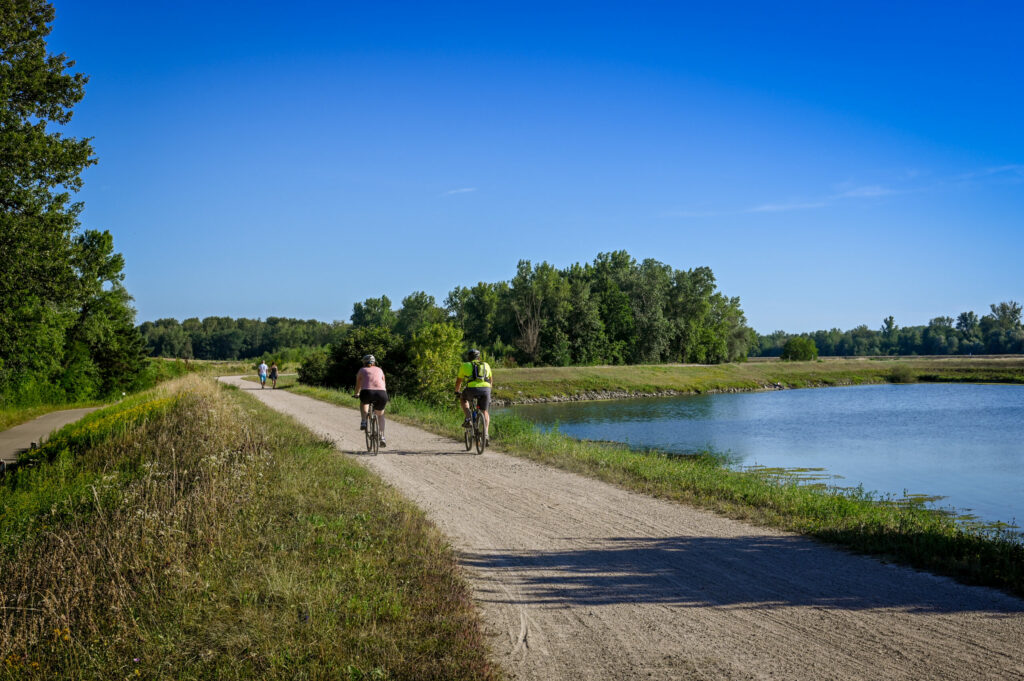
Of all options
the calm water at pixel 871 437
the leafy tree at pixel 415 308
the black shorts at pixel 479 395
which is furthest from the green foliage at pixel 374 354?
the leafy tree at pixel 415 308

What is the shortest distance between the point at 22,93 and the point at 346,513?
22060mm

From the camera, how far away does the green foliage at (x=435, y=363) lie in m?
31.1

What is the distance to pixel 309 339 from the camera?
154 meters

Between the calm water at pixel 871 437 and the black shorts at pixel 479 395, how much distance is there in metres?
9.01

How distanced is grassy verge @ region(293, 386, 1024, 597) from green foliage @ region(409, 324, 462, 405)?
15627 millimetres

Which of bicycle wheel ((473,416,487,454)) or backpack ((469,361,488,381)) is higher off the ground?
backpack ((469,361,488,381))

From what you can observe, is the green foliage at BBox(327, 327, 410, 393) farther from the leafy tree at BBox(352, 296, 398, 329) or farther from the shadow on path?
the leafy tree at BBox(352, 296, 398, 329)

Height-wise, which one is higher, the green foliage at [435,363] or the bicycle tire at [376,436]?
the green foliage at [435,363]

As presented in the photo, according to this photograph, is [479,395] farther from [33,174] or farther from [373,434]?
[33,174]

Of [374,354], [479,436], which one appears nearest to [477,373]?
[479,436]

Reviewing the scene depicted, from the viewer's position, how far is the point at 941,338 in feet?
503

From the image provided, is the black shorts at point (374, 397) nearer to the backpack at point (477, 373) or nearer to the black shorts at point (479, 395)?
the black shorts at point (479, 395)

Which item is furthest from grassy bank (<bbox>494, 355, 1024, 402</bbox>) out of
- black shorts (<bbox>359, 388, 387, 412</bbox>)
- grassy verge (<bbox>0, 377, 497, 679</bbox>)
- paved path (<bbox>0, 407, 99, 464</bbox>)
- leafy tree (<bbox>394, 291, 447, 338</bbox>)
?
leafy tree (<bbox>394, 291, 447, 338</bbox>)

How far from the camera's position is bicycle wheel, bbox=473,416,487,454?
14.0 meters
